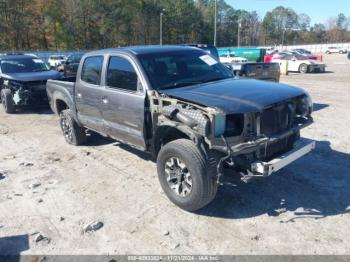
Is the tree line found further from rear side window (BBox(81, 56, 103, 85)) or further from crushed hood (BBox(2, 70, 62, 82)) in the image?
rear side window (BBox(81, 56, 103, 85))

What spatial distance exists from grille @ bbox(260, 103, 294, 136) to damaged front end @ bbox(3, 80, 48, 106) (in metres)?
8.46

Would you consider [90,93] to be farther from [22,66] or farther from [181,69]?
[22,66]

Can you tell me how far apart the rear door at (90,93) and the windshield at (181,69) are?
42.7 inches

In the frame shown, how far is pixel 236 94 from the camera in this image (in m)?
4.25

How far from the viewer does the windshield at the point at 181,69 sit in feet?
16.0

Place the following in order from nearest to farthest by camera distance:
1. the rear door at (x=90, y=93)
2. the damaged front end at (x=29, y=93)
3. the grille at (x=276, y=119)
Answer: the grille at (x=276, y=119) < the rear door at (x=90, y=93) < the damaged front end at (x=29, y=93)

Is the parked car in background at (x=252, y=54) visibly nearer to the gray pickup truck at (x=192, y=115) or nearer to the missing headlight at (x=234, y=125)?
the gray pickup truck at (x=192, y=115)

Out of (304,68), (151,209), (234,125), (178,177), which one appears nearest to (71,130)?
(151,209)

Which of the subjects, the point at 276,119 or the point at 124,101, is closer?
the point at 276,119

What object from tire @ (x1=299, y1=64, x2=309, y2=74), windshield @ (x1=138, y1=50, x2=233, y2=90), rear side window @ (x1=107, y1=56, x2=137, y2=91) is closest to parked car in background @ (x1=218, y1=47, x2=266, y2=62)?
tire @ (x1=299, y1=64, x2=309, y2=74)

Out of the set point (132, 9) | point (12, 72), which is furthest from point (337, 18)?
point (12, 72)

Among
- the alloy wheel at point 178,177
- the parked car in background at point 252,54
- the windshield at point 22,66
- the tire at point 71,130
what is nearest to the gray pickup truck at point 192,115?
the alloy wheel at point 178,177

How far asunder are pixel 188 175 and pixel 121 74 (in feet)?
6.64

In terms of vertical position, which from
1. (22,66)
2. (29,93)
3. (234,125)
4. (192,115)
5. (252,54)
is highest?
(252,54)
